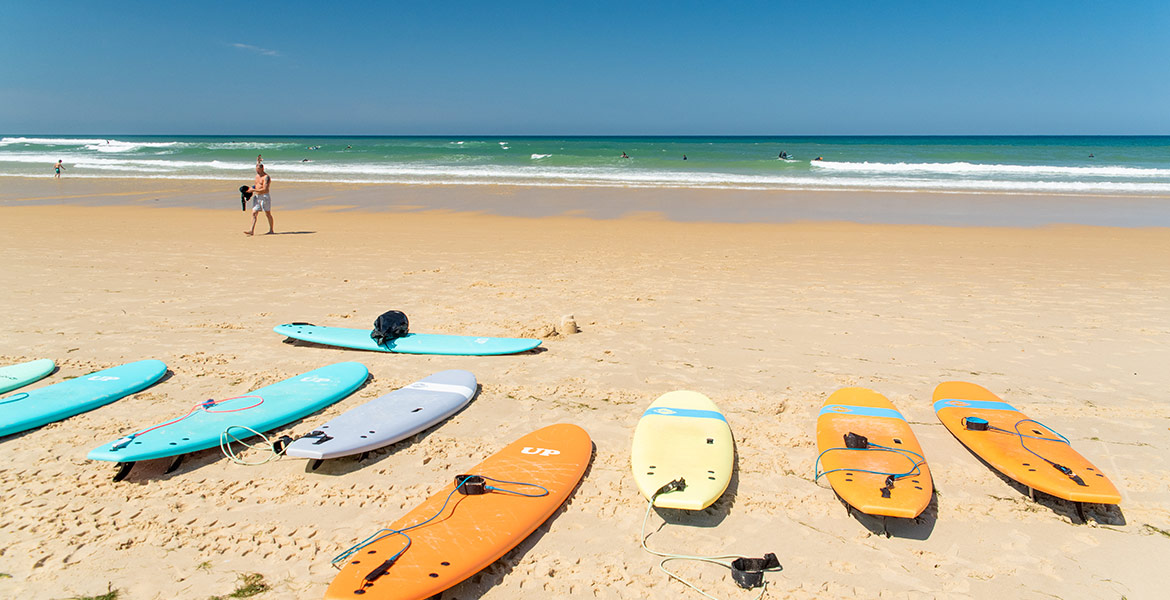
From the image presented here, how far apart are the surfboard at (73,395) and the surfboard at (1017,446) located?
17.6ft

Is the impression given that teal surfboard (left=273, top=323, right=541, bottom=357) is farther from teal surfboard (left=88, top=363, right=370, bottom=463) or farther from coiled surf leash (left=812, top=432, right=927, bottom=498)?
coiled surf leash (left=812, top=432, right=927, bottom=498)

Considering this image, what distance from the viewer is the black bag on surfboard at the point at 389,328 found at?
5340 millimetres

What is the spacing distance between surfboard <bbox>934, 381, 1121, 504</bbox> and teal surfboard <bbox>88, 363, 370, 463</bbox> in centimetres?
396

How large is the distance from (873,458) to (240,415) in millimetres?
3649

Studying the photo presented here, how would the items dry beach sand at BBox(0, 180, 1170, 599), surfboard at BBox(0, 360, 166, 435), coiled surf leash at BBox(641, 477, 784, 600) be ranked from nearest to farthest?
coiled surf leash at BBox(641, 477, 784, 600) < dry beach sand at BBox(0, 180, 1170, 599) < surfboard at BBox(0, 360, 166, 435)

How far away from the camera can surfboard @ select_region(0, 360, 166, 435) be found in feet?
12.5

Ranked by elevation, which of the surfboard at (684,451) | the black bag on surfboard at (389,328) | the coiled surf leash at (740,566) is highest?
the black bag on surfboard at (389,328)

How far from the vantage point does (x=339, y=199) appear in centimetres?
1758

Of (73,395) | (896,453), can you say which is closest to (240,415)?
(73,395)

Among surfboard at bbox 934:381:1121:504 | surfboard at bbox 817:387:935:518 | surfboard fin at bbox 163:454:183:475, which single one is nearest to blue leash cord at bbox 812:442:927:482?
surfboard at bbox 817:387:935:518

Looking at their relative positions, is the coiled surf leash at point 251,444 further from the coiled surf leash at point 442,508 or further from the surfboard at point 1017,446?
the surfboard at point 1017,446

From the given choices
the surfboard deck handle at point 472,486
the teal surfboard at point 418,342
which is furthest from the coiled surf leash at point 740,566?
the teal surfboard at point 418,342

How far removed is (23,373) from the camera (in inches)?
178

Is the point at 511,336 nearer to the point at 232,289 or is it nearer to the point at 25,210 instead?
the point at 232,289
